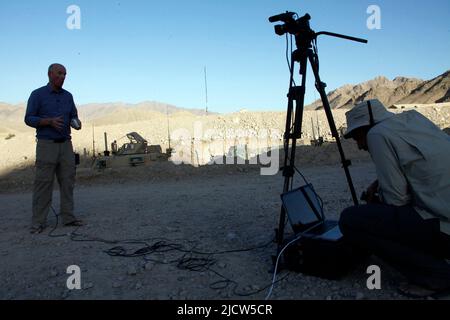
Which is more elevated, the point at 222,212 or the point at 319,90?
the point at 319,90

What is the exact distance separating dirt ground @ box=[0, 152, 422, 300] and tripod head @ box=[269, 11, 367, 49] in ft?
6.86

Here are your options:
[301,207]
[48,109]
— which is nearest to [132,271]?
[301,207]

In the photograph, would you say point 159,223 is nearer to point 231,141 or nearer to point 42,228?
point 42,228

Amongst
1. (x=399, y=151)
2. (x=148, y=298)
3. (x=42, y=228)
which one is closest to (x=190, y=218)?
(x=42, y=228)

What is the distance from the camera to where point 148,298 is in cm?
338

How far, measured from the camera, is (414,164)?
9.80 ft

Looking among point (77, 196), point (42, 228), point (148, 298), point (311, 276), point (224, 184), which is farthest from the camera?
point (224, 184)

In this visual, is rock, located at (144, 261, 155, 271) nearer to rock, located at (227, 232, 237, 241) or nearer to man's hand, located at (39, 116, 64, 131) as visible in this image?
rock, located at (227, 232, 237, 241)

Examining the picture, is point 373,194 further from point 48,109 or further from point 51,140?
point 48,109

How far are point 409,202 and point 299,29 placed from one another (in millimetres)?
1842

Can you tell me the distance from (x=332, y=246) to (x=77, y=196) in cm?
785

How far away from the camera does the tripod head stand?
3895 mm

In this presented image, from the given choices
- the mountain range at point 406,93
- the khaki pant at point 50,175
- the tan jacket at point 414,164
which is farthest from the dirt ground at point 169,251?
the mountain range at point 406,93

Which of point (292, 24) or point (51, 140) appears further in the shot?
point (51, 140)
